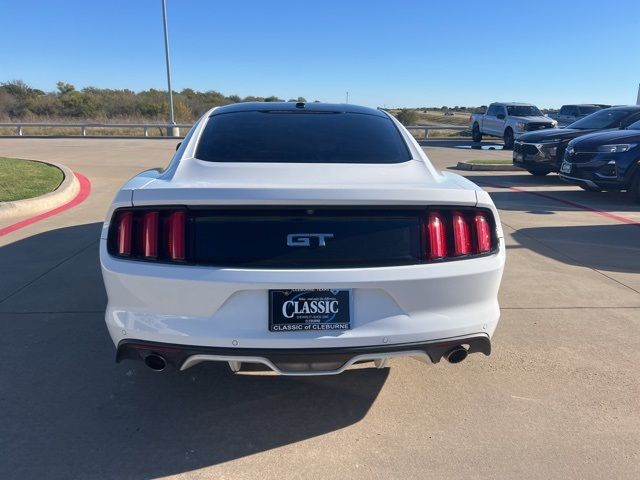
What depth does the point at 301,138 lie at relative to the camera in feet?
11.8

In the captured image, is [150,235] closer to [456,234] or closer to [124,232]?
[124,232]

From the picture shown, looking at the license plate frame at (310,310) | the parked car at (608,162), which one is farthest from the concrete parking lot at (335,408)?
the parked car at (608,162)

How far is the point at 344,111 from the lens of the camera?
4.19 m

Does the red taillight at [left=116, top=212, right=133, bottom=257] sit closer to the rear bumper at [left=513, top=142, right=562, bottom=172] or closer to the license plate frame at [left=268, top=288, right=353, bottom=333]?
the license plate frame at [left=268, top=288, right=353, bottom=333]

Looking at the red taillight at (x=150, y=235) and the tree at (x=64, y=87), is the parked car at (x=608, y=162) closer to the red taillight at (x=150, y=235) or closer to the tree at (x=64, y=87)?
the red taillight at (x=150, y=235)

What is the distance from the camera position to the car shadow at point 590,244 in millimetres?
5906

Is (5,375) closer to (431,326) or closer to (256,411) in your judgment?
(256,411)

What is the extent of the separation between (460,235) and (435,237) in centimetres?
16

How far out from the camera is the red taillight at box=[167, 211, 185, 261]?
2572 millimetres

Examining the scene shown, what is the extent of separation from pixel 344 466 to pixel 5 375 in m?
2.25

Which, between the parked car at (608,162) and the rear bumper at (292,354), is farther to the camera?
the parked car at (608,162)

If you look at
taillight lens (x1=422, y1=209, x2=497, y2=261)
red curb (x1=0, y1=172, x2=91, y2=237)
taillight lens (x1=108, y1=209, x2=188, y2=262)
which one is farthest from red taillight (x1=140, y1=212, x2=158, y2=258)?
red curb (x1=0, y1=172, x2=91, y2=237)

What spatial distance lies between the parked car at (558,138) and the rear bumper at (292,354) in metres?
11.0

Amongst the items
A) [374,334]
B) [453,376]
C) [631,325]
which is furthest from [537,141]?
[374,334]
